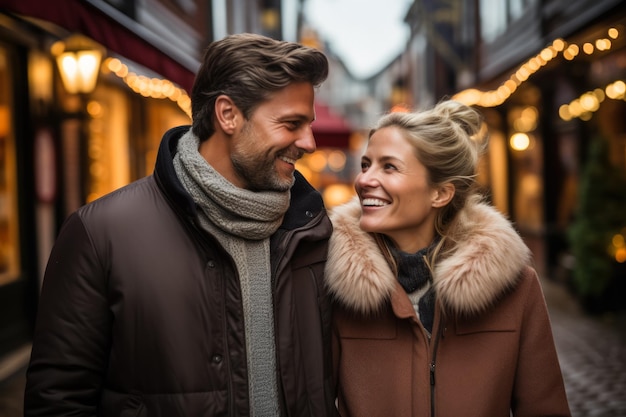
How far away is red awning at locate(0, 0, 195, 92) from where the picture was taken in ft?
11.8

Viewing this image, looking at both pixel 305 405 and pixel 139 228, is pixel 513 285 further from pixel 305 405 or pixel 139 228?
pixel 139 228

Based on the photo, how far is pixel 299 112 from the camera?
2.36 m

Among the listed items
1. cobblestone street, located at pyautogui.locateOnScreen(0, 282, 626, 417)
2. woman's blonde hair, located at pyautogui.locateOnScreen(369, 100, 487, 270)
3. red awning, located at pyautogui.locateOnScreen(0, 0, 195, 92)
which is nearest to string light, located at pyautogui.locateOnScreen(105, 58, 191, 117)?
red awning, located at pyautogui.locateOnScreen(0, 0, 195, 92)

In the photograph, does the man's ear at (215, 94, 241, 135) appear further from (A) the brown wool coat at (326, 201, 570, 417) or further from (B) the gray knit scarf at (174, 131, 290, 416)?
(A) the brown wool coat at (326, 201, 570, 417)

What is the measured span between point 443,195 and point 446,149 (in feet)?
0.61

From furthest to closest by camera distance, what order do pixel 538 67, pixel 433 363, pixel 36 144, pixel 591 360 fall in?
pixel 538 67
pixel 36 144
pixel 591 360
pixel 433 363

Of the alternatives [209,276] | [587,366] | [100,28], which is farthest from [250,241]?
[587,366]

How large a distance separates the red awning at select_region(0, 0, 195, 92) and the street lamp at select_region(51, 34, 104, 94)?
2.62 ft

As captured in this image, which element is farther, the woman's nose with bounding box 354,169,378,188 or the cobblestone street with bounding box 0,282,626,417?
the cobblestone street with bounding box 0,282,626,417

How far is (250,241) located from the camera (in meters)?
2.32

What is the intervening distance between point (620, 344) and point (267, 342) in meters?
6.98

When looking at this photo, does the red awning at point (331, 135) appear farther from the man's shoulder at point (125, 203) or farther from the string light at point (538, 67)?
the man's shoulder at point (125, 203)

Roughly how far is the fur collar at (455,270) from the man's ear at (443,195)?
0.15m

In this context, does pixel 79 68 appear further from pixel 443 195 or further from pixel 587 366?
pixel 587 366
